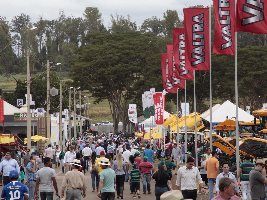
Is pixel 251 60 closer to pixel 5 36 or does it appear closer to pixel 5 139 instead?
pixel 5 139

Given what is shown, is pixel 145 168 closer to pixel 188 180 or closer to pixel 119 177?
pixel 119 177

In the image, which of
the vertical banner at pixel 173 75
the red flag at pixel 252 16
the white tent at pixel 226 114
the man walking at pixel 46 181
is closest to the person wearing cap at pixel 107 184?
the man walking at pixel 46 181

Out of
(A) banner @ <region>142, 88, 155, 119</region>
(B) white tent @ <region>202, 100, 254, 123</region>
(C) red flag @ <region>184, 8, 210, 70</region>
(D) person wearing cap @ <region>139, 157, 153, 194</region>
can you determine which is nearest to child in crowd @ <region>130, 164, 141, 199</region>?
(D) person wearing cap @ <region>139, 157, 153, 194</region>

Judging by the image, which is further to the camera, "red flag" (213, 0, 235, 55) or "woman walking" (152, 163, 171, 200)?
"red flag" (213, 0, 235, 55)

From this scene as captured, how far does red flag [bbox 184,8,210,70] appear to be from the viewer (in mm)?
29516

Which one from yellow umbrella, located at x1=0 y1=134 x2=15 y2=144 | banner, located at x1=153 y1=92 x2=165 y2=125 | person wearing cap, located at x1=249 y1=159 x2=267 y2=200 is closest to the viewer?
person wearing cap, located at x1=249 y1=159 x2=267 y2=200

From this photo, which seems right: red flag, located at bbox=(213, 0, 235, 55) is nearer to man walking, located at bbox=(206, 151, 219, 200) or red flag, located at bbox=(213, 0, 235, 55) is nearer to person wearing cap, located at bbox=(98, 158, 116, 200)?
man walking, located at bbox=(206, 151, 219, 200)

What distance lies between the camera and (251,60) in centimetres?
8462

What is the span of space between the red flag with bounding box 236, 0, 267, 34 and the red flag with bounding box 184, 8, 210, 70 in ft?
30.9

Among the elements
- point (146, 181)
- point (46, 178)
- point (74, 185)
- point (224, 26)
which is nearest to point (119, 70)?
point (146, 181)

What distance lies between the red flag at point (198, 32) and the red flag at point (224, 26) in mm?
5027

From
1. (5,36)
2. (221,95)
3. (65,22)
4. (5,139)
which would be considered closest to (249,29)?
(5,139)

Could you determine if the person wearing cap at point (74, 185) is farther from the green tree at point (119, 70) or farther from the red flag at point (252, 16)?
the green tree at point (119, 70)

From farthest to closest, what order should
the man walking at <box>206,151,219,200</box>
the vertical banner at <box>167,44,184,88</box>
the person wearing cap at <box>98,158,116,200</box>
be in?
the vertical banner at <box>167,44,184,88</box> < the man walking at <box>206,151,219,200</box> < the person wearing cap at <box>98,158,116,200</box>
